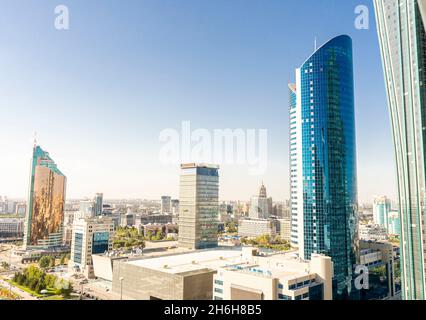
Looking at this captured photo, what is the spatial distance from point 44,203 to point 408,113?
11783 mm

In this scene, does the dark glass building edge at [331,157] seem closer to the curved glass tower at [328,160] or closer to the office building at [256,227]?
the curved glass tower at [328,160]

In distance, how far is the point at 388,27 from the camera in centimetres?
368

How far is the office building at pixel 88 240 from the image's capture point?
921 cm

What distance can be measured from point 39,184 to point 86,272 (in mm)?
5151

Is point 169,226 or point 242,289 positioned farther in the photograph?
→ point 169,226

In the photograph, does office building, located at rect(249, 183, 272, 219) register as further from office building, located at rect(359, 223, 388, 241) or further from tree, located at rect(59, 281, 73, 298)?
tree, located at rect(59, 281, 73, 298)

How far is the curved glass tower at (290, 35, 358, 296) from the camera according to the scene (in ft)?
27.5

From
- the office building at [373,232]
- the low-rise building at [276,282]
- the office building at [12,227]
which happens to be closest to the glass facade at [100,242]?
the office building at [12,227]

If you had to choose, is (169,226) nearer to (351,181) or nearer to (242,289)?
(351,181)

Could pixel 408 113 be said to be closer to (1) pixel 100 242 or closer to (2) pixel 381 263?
(2) pixel 381 263

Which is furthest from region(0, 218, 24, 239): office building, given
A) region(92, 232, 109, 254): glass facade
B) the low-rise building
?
the low-rise building

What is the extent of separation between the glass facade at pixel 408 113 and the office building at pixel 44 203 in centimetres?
1040
